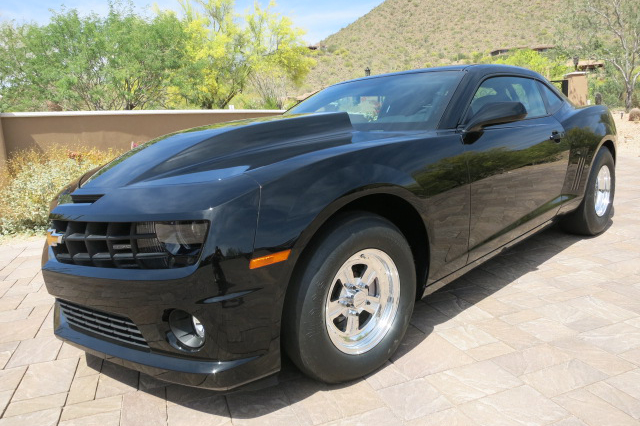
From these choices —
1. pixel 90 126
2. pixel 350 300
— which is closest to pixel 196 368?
pixel 350 300

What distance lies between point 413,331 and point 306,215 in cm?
125

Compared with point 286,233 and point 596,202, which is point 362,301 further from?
point 596,202

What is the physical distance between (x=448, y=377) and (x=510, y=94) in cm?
217

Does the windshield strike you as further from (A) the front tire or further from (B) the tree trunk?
(B) the tree trunk

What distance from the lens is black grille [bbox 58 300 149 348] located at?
189 cm

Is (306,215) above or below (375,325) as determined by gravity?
above

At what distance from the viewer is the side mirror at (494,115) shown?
2628 mm

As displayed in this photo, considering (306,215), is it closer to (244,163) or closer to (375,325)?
(244,163)

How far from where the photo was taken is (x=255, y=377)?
1835 millimetres

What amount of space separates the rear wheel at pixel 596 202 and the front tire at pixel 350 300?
260cm

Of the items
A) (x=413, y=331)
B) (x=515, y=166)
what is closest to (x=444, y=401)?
(x=413, y=331)

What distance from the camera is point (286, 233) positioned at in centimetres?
178

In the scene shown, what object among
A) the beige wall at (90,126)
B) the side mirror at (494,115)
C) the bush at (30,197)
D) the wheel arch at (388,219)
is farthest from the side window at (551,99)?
the beige wall at (90,126)

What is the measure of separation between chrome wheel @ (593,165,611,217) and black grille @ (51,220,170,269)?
13.4ft
